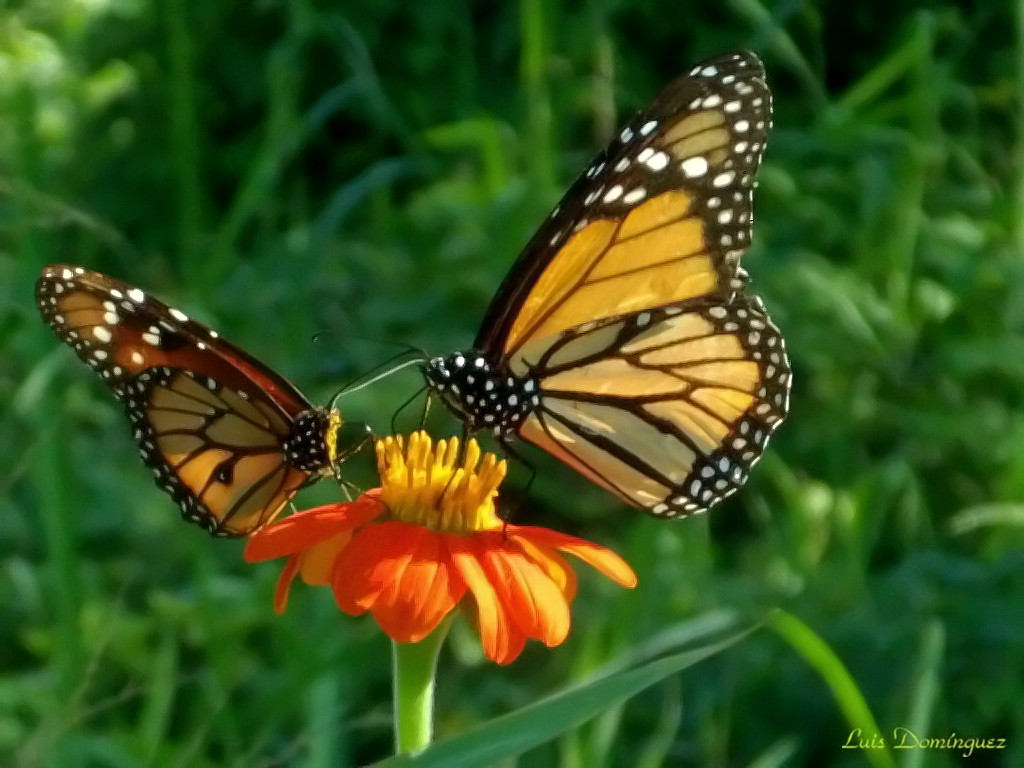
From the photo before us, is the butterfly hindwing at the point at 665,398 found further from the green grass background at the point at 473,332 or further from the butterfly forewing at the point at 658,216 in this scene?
the green grass background at the point at 473,332

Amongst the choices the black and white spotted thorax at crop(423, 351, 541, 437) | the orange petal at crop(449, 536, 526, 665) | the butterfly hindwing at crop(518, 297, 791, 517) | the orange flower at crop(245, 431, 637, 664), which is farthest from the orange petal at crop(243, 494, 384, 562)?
the butterfly hindwing at crop(518, 297, 791, 517)

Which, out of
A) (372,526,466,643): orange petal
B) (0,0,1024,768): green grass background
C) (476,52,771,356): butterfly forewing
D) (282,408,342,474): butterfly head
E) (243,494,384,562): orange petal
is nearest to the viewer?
(372,526,466,643): orange petal

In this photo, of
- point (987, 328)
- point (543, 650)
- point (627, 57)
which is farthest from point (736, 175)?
point (627, 57)

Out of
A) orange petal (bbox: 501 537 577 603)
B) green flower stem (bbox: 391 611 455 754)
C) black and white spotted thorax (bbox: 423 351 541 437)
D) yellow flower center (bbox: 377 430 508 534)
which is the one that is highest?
black and white spotted thorax (bbox: 423 351 541 437)

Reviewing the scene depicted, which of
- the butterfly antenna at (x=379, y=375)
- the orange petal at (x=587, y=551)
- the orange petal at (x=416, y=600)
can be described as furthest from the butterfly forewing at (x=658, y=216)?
the orange petal at (x=416, y=600)

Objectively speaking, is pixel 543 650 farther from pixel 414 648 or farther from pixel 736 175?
pixel 414 648

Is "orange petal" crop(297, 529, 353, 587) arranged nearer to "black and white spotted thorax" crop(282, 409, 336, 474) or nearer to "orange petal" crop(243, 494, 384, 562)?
"orange petal" crop(243, 494, 384, 562)

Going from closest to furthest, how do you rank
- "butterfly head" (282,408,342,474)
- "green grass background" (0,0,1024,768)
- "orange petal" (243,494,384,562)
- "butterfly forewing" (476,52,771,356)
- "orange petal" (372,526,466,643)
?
"orange petal" (372,526,466,643) → "orange petal" (243,494,384,562) → "butterfly head" (282,408,342,474) → "butterfly forewing" (476,52,771,356) → "green grass background" (0,0,1024,768)
